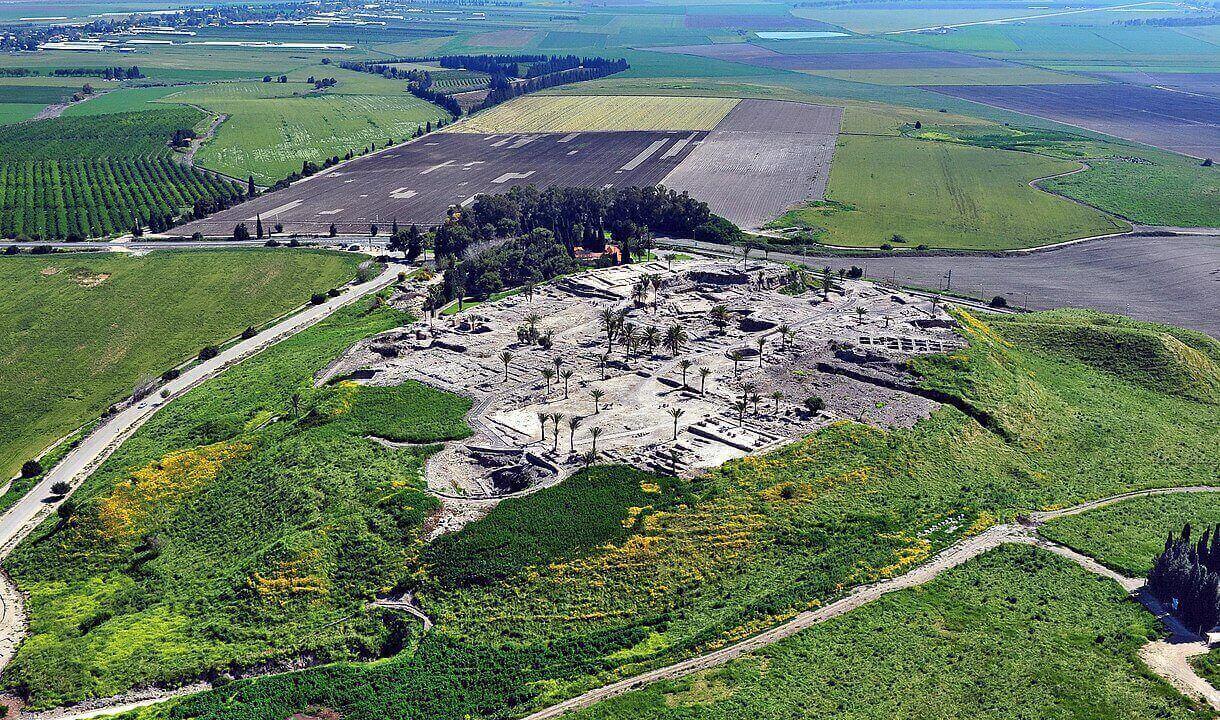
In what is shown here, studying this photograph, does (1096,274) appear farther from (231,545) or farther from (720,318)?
(231,545)

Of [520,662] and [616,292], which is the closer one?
[520,662]

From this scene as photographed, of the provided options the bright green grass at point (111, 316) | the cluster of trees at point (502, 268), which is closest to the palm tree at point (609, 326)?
the cluster of trees at point (502, 268)

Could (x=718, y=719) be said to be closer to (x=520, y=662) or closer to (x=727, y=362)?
(x=520, y=662)

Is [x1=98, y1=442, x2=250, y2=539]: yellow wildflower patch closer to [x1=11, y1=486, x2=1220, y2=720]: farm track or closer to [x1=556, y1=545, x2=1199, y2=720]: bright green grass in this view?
[x1=11, y1=486, x2=1220, y2=720]: farm track

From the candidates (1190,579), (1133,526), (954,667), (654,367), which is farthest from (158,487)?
(1133,526)

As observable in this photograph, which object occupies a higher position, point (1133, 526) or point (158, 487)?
point (1133, 526)

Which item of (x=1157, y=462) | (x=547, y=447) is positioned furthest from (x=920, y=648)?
(x=1157, y=462)

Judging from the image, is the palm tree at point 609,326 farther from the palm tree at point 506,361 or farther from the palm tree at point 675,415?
the palm tree at point 675,415
